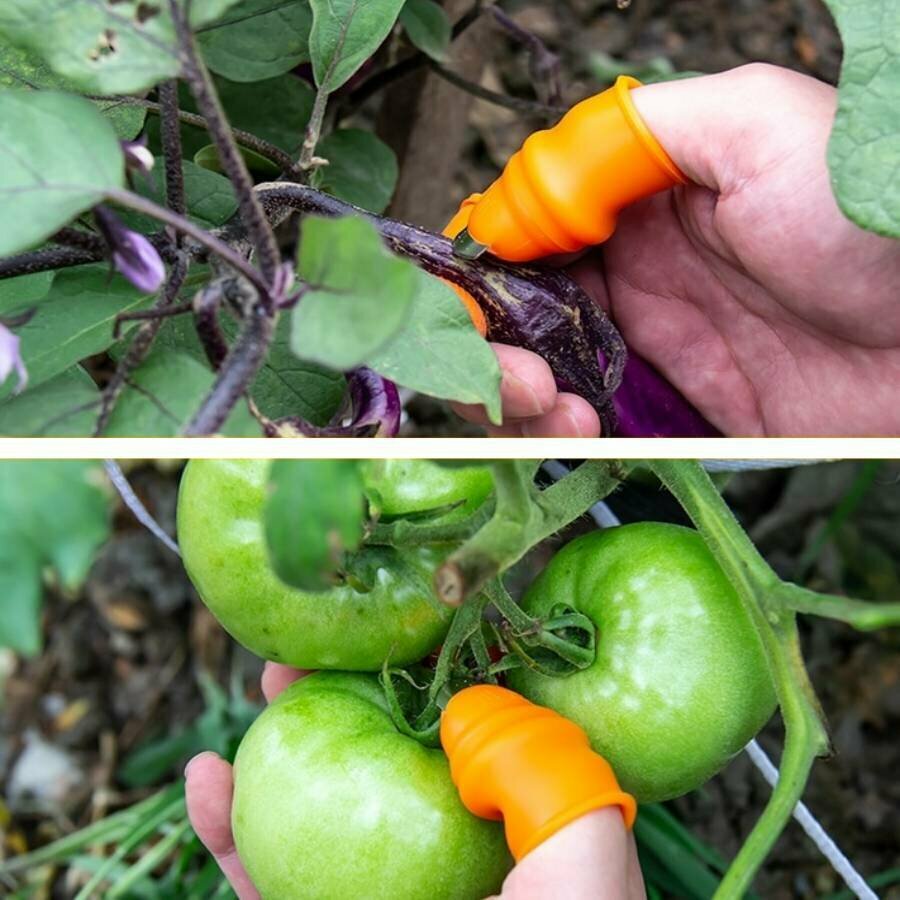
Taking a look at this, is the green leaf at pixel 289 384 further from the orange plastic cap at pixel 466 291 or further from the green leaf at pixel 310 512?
the green leaf at pixel 310 512

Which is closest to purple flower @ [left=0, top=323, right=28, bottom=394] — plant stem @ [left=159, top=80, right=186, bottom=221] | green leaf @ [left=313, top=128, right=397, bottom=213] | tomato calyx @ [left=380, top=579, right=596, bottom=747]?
plant stem @ [left=159, top=80, right=186, bottom=221]

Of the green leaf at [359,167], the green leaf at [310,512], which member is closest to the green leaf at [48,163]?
the green leaf at [310,512]

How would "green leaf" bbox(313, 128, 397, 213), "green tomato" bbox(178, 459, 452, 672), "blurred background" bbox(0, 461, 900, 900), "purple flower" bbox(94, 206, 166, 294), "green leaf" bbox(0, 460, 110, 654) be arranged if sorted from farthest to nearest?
"blurred background" bbox(0, 461, 900, 900), "green leaf" bbox(313, 128, 397, 213), "green tomato" bbox(178, 459, 452, 672), "purple flower" bbox(94, 206, 166, 294), "green leaf" bbox(0, 460, 110, 654)

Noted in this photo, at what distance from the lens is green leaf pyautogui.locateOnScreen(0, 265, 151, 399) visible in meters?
0.47

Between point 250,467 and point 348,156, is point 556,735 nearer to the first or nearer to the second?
point 250,467

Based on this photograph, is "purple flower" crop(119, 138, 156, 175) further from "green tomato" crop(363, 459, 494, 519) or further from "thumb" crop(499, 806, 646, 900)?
"thumb" crop(499, 806, 646, 900)

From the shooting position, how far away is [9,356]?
426 mm

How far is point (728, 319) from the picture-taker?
0.78 meters

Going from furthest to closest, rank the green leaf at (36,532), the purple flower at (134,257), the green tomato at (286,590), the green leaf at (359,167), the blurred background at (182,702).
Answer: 1. the blurred background at (182,702)
2. the green leaf at (359,167)
3. the green tomato at (286,590)
4. the purple flower at (134,257)
5. the green leaf at (36,532)

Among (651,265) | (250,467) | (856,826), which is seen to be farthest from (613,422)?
(856,826)

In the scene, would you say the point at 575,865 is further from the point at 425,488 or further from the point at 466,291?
the point at 466,291

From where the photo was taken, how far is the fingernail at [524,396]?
0.61 meters

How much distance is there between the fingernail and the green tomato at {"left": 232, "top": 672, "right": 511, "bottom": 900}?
17 centimetres

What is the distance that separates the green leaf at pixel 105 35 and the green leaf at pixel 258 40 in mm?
280
